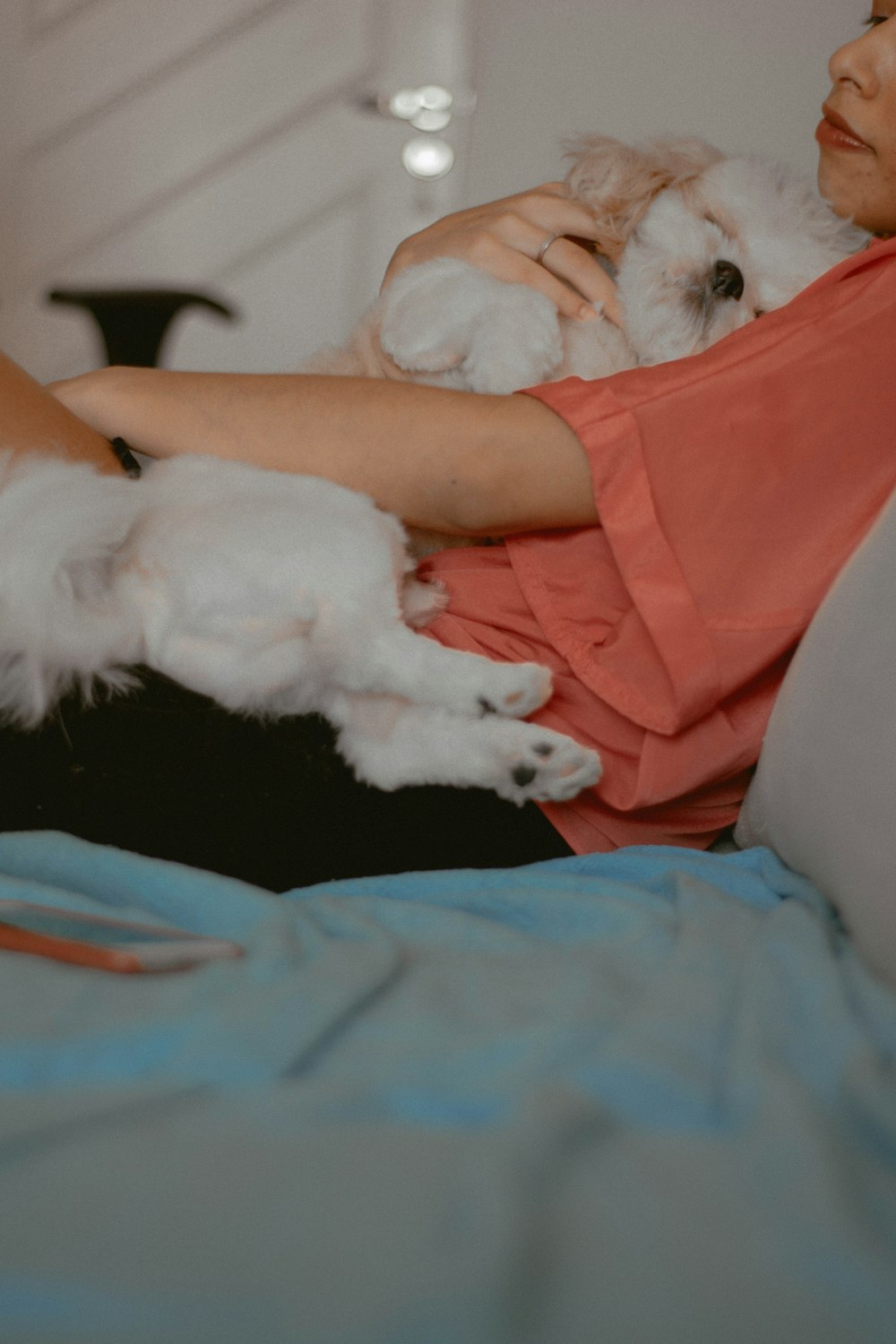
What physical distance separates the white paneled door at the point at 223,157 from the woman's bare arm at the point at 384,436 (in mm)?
2079

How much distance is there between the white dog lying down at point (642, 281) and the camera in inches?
47.3

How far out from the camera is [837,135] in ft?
3.64

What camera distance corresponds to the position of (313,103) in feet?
10.1

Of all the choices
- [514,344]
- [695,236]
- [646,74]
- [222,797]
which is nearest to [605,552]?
[514,344]

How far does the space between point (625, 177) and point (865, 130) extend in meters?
0.34

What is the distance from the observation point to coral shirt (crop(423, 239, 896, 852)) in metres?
0.90

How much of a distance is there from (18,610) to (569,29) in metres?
2.66

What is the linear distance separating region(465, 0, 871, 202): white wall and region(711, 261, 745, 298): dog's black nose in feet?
3.98

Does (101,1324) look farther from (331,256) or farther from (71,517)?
(331,256)

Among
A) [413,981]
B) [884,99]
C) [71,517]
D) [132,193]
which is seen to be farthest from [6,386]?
[132,193]

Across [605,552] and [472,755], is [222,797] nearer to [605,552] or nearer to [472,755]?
[472,755]

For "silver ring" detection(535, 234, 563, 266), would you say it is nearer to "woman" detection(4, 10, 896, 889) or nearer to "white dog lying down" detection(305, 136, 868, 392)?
"white dog lying down" detection(305, 136, 868, 392)

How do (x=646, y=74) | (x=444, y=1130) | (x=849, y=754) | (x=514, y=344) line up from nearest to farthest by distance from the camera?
(x=444, y=1130) < (x=849, y=754) < (x=514, y=344) < (x=646, y=74)

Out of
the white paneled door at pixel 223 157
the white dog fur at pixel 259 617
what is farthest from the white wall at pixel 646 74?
the white dog fur at pixel 259 617
